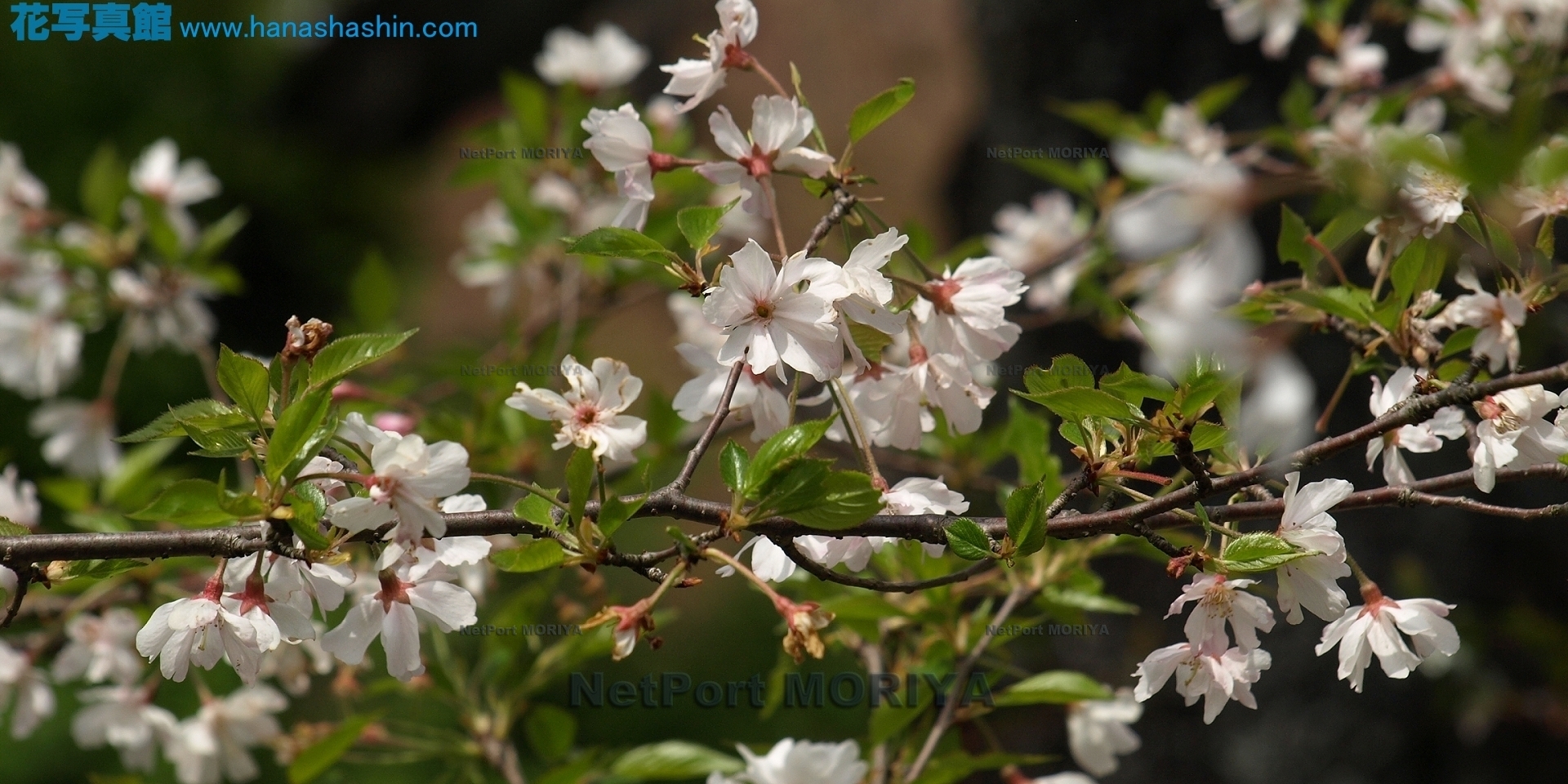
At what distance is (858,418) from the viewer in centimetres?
60

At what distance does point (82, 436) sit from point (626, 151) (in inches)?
41.0

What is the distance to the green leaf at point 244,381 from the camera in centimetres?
53

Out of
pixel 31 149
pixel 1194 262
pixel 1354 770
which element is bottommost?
pixel 1354 770

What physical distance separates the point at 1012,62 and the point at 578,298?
1.00m

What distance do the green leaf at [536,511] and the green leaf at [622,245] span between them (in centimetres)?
12

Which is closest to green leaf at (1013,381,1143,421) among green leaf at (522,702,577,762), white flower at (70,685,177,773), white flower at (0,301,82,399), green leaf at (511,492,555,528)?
green leaf at (511,492,555,528)

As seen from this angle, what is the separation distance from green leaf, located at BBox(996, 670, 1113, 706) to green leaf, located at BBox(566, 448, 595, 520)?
0.40 metres

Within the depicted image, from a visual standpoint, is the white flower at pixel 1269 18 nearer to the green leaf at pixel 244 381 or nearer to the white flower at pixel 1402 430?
the white flower at pixel 1402 430

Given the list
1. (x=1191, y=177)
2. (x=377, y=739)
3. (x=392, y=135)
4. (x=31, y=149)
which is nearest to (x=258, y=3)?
(x=392, y=135)

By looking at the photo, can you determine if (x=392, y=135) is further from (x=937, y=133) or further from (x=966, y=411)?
(x=966, y=411)

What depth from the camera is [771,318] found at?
0.56 metres

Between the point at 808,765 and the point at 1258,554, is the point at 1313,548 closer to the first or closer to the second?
the point at 1258,554

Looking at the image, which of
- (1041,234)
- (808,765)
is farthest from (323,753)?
(1041,234)

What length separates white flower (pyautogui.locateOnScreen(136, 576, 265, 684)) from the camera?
1.78 ft
